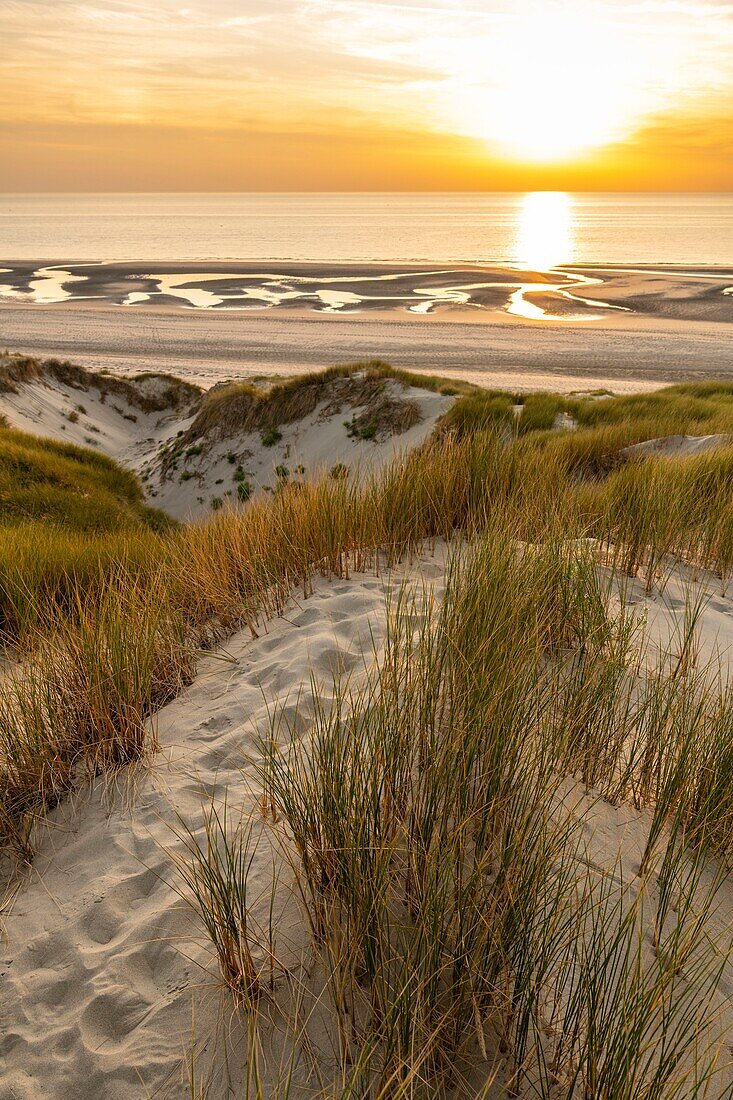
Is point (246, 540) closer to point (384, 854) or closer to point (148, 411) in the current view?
point (384, 854)

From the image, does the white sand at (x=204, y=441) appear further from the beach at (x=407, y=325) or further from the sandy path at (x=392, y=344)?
the sandy path at (x=392, y=344)

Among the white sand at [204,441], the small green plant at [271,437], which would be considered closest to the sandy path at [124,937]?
the white sand at [204,441]

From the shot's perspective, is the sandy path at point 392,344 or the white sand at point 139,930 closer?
the white sand at point 139,930

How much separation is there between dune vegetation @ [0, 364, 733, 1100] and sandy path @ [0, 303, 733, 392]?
2031 centimetres

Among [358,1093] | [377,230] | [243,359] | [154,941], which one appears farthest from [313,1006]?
[377,230]

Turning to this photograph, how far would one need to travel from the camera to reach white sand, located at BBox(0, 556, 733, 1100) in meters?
1.76

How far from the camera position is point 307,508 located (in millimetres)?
5039

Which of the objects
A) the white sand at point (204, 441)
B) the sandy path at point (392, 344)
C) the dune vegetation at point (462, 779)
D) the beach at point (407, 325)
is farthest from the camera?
the beach at point (407, 325)

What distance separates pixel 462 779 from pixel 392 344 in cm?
3144

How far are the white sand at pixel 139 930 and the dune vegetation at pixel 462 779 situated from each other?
0.09 m

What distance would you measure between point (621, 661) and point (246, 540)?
9.27 ft

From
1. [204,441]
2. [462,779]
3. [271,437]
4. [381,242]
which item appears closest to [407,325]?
[204,441]

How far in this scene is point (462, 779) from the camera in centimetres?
204

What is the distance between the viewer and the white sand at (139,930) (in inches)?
69.3
